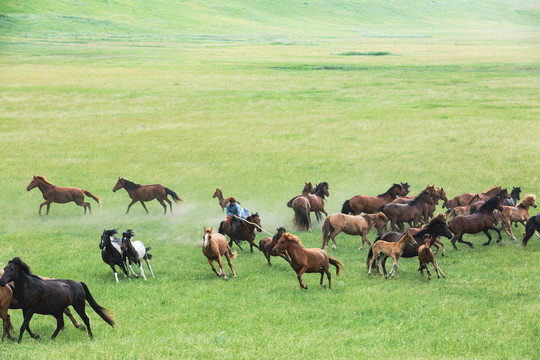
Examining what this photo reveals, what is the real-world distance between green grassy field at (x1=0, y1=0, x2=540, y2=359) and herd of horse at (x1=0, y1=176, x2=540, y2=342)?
23.3 inches

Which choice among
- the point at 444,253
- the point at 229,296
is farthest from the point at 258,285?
the point at 444,253

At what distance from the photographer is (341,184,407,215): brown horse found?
21.0 metres

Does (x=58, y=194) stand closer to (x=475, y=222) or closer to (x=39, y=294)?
(x=39, y=294)

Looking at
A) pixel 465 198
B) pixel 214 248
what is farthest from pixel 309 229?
pixel 465 198

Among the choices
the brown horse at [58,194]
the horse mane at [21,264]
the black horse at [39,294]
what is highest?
the horse mane at [21,264]

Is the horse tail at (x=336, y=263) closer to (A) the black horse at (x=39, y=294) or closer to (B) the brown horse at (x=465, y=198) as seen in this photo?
(A) the black horse at (x=39, y=294)

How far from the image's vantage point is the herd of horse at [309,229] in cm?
1112

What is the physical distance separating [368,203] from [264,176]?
872cm

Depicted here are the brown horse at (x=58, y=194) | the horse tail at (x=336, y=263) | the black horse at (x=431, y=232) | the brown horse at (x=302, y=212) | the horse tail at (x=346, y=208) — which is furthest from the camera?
the brown horse at (x=58, y=194)

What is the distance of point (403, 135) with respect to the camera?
1474 inches

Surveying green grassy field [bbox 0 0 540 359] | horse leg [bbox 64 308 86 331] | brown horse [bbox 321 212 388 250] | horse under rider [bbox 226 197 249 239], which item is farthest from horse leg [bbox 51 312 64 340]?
brown horse [bbox 321 212 388 250]

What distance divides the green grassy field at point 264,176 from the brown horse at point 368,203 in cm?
145

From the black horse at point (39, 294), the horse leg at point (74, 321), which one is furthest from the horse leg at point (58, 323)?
the horse leg at point (74, 321)

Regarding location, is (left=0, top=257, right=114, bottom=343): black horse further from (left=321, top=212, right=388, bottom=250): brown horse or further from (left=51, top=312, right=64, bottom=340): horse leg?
(left=321, top=212, right=388, bottom=250): brown horse
